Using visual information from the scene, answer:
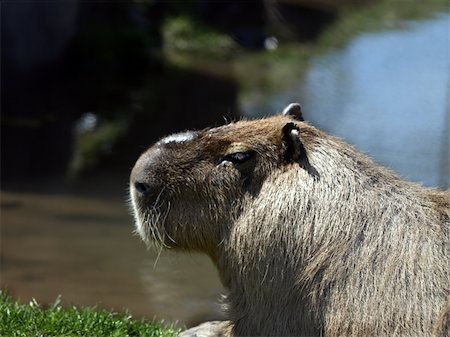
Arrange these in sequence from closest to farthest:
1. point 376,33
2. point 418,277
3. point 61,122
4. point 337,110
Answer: point 418,277 < point 61,122 < point 337,110 < point 376,33

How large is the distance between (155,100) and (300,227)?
9.95 m

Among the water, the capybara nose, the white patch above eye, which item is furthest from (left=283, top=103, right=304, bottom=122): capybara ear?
the water

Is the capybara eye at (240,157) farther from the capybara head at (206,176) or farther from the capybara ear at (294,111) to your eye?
the capybara ear at (294,111)

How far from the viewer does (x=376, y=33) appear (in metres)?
18.5

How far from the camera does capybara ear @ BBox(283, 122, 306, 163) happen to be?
175 inches

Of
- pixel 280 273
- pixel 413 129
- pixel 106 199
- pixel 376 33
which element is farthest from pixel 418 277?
pixel 376 33

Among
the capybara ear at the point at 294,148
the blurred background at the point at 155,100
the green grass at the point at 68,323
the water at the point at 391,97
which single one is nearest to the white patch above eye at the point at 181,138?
the capybara ear at the point at 294,148

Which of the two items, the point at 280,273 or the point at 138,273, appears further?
the point at 138,273

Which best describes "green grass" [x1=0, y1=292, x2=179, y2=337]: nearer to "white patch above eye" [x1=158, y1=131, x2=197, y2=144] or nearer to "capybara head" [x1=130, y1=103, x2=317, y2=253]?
"capybara head" [x1=130, y1=103, x2=317, y2=253]

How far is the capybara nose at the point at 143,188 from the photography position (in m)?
4.59

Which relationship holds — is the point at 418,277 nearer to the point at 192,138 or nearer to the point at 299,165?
the point at 299,165

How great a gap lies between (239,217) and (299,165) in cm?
35

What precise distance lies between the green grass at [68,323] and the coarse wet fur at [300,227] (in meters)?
0.85

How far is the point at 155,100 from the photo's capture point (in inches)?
556
